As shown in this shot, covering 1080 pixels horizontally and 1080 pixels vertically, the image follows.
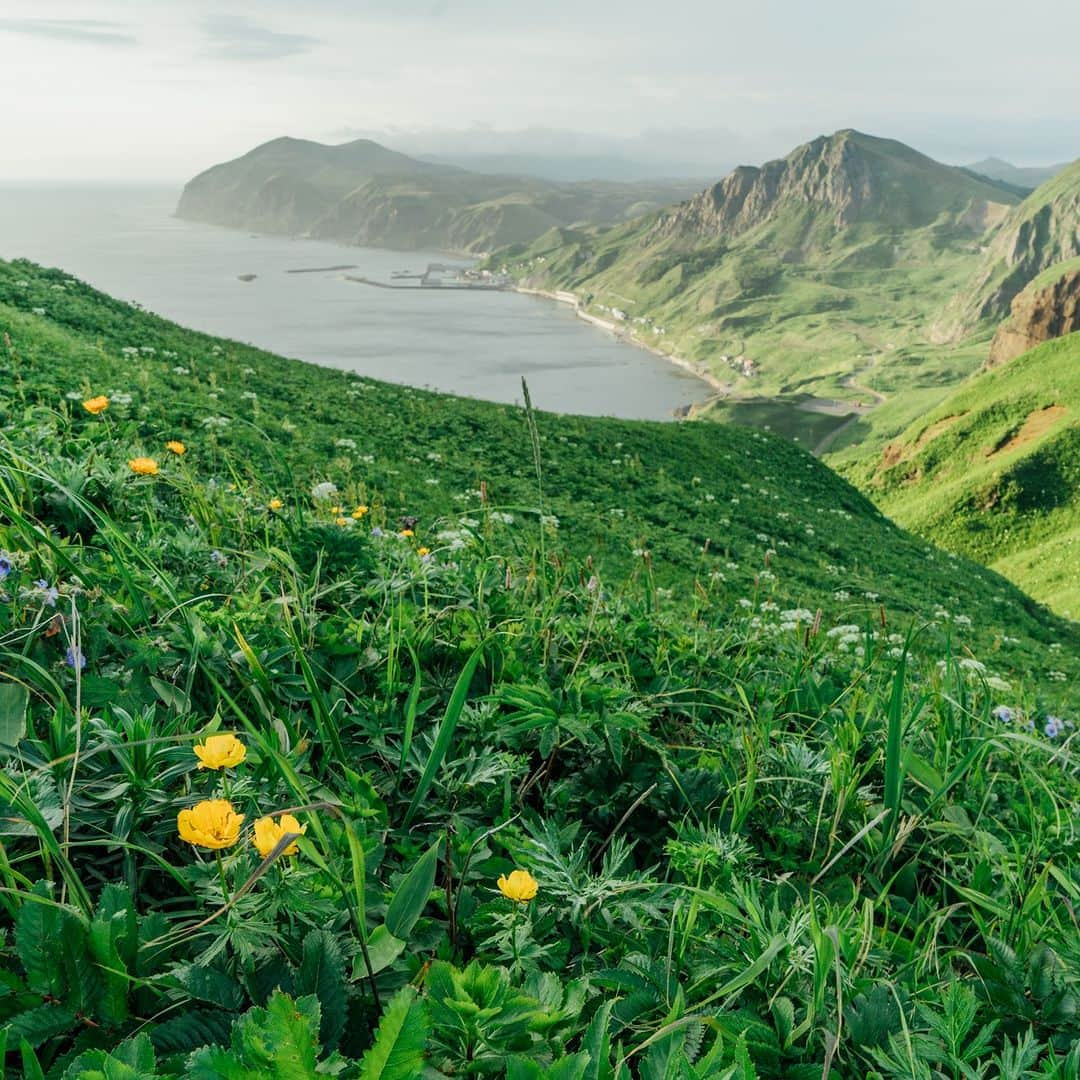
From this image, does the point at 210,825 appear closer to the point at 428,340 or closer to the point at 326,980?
the point at 326,980

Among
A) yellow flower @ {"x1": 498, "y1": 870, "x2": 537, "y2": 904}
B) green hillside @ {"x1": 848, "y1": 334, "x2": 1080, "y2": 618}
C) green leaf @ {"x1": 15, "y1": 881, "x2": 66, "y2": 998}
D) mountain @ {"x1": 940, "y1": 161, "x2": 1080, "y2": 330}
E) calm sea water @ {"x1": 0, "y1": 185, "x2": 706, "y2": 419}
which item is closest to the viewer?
green leaf @ {"x1": 15, "y1": 881, "x2": 66, "y2": 998}

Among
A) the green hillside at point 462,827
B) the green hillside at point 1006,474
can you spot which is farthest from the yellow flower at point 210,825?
the green hillside at point 1006,474

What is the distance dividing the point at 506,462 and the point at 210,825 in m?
17.2

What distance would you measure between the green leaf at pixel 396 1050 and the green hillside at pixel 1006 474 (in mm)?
33206

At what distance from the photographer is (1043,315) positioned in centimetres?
6981

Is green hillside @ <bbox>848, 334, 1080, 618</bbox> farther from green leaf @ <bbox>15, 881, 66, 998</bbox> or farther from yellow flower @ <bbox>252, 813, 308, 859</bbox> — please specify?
green leaf @ <bbox>15, 881, 66, 998</bbox>

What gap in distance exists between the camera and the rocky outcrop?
67.7m

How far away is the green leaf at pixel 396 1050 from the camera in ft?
3.43

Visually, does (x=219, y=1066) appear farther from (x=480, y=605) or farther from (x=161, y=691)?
(x=480, y=605)

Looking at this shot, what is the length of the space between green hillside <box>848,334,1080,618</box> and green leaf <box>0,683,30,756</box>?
109ft

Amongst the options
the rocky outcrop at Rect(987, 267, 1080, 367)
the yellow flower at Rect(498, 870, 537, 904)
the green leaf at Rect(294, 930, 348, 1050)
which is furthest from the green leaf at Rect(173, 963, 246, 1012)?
the rocky outcrop at Rect(987, 267, 1080, 367)

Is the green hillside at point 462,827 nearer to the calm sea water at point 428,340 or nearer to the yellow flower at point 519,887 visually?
the yellow flower at point 519,887

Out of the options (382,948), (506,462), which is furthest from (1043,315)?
(382,948)

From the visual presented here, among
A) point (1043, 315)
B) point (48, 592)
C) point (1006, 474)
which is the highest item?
point (1043, 315)
